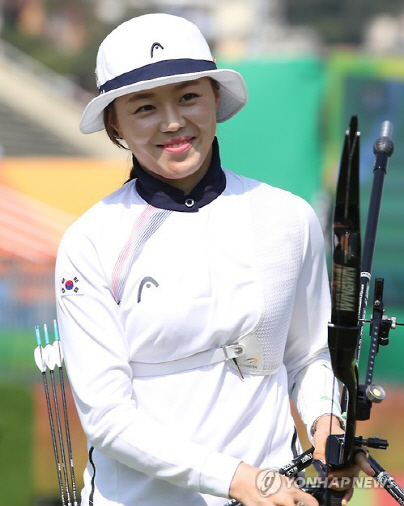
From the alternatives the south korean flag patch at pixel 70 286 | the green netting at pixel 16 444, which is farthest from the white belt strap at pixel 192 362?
the green netting at pixel 16 444

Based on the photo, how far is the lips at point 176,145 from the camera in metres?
1.87

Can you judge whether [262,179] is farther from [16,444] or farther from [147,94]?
[147,94]

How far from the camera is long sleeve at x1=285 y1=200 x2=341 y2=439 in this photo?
199cm

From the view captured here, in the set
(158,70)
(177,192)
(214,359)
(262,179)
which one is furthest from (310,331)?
(262,179)

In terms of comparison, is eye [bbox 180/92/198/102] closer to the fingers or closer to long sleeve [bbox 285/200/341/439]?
long sleeve [bbox 285/200/341/439]

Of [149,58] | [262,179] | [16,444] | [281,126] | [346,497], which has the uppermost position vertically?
[281,126]

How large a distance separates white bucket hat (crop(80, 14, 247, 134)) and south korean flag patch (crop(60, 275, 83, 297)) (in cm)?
35

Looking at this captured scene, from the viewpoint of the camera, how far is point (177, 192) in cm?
194

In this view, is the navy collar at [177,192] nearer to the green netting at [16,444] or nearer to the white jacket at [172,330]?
the white jacket at [172,330]

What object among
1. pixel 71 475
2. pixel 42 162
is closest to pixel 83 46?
pixel 42 162

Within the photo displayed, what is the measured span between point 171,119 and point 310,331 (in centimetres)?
56

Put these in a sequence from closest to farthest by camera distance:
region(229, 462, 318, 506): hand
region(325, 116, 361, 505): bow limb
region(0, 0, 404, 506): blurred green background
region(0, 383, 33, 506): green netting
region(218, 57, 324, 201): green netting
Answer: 1. region(325, 116, 361, 505): bow limb
2. region(229, 462, 318, 506): hand
3. region(0, 383, 33, 506): green netting
4. region(0, 0, 404, 506): blurred green background
5. region(218, 57, 324, 201): green netting

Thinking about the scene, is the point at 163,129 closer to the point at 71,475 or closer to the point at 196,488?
the point at 196,488

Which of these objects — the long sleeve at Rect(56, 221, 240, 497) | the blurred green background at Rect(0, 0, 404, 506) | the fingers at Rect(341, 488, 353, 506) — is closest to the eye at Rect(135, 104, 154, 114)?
the long sleeve at Rect(56, 221, 240, 497)
